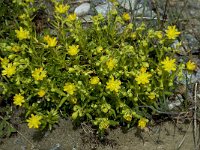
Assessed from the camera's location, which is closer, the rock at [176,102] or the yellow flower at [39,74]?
the yellow flower at [39,74]

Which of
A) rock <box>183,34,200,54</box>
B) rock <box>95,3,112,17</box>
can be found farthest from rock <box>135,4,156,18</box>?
rock <box>183,34,200,54</box>

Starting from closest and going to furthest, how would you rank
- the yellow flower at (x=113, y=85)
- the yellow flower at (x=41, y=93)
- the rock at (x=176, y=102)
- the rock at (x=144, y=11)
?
the yellow flower at (x=113, y=85) < the yellow flower at (x=41, y=93) < the rock at (x=176, y=102) < the rock at (x=144, y=11)

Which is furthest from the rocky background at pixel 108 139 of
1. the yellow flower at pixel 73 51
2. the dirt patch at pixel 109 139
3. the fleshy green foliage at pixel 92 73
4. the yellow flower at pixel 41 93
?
the yellow flower at pixel 73 51

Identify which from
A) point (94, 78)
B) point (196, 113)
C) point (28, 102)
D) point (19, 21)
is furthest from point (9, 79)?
point (196, 113)

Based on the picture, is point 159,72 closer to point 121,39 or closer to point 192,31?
point 121,39

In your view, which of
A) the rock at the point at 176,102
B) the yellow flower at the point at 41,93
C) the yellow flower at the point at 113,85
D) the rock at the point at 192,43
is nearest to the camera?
the yellow flower at the point at 113,85

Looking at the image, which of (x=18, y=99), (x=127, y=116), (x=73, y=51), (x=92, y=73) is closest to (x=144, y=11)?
(x=92, y=73)

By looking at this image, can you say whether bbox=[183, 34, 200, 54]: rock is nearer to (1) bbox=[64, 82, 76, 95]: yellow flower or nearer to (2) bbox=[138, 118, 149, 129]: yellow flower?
(2) bbox=[138, 118, 149, 129]: yellow flower

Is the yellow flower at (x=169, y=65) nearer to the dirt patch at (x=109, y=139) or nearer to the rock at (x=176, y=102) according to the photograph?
the rock at (x=176, y=102)
